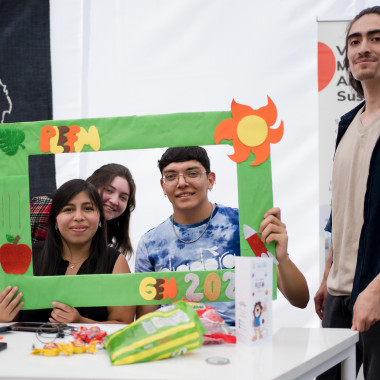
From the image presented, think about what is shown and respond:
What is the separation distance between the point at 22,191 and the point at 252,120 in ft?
2.41

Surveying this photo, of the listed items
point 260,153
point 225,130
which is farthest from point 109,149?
point 260,153

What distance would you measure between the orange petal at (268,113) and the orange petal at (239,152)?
0.32ft

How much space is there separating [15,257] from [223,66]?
1.46 m

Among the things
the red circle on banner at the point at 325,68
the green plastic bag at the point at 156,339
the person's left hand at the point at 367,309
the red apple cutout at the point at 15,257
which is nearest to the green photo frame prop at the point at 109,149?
the red apple cutout at the point at 15,257

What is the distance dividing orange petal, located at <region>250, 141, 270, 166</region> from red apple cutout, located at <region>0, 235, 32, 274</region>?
2.40 feet

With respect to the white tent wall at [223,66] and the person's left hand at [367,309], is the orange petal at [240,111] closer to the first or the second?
the person's left hand at [367,309]

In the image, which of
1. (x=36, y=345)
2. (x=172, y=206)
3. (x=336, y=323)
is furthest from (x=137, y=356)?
(x=336, y=323)

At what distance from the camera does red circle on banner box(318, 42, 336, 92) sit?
2479mm

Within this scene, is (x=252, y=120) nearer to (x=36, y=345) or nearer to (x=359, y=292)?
(x=359, y=292)

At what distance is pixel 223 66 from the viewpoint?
2525 millimetres

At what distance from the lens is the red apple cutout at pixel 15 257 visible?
1.52 metres

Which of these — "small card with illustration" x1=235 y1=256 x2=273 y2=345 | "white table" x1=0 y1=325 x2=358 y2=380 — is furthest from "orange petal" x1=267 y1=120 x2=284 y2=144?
"white table" x1=0 y1=325 x2=358 y2=380

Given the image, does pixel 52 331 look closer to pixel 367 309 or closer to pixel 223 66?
pixel 367 309

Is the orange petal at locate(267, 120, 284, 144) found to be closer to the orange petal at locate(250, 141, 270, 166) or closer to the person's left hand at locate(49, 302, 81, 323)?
the orange petal at locate(250, 141, 270, 166)
